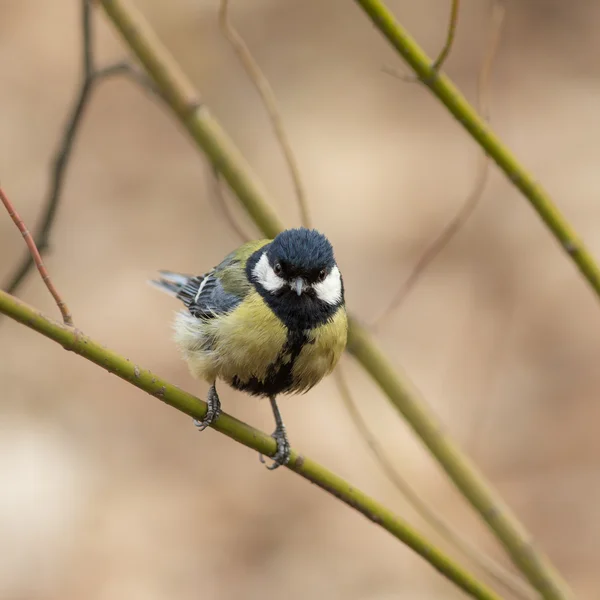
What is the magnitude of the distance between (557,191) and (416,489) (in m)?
2.61

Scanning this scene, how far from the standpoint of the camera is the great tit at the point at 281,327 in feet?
7.26

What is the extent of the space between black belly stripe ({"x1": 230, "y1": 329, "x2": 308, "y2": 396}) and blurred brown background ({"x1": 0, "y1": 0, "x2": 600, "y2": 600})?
0.77 meters

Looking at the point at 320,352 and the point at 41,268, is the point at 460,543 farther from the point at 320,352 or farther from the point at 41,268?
the point at 41,268

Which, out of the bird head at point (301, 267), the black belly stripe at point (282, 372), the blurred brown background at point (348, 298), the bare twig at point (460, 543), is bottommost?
the bare twig at point (460, 543)

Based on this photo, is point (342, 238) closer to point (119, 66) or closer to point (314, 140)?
point (314, 140)

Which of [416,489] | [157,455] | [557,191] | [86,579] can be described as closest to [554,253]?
[557,191]

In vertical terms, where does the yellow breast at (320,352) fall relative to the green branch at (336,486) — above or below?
above

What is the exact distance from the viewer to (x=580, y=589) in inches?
164

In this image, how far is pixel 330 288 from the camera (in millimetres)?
2324

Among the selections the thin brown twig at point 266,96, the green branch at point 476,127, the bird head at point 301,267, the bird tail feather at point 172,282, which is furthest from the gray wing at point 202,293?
the green branch at point 476,127

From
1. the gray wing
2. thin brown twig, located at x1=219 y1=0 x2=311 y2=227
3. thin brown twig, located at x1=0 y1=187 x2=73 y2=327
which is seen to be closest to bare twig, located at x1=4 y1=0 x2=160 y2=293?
thin brown twig, located at x1=219 y1=0 x2=311 y2=227

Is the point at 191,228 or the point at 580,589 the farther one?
the point at 191,228

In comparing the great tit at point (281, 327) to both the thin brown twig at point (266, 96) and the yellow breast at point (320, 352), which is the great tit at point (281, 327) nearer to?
the yellow breast at point (320, 352)

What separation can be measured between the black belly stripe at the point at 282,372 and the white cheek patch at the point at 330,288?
0.41 feet
